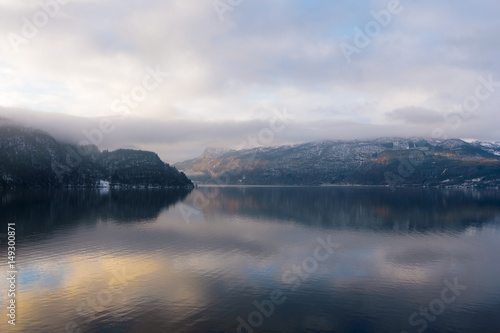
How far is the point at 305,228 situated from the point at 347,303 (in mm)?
66711

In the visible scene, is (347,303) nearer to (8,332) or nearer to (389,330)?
(389,330)

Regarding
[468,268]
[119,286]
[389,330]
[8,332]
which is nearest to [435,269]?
[468,268]

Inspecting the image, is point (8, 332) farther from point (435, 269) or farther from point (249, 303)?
point (435, 269)

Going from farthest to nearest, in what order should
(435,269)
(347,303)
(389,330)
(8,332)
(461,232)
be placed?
(461,232) → (435,269) → (347,303) → (389,330) → (8,332)

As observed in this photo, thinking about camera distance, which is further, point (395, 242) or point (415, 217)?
point (415, 217)

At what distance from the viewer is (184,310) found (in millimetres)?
41656

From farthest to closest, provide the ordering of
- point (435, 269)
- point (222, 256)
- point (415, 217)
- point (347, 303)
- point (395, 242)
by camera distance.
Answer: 1. point (415, 217)
2. point (395, 242)
3. point (222, 256)
4. point (435, 269)
5. point (347, 303)

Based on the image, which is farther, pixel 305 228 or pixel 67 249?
pixel 305 228

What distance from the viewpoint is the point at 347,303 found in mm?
44375

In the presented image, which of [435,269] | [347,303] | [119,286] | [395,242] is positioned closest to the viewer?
[347,303]

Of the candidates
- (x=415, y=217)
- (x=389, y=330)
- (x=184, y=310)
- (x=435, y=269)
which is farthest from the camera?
(x=415, y=217)

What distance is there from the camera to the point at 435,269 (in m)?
62.1

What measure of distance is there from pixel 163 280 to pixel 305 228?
68.1m

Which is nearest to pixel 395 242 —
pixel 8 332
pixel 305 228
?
pixel 305 228
